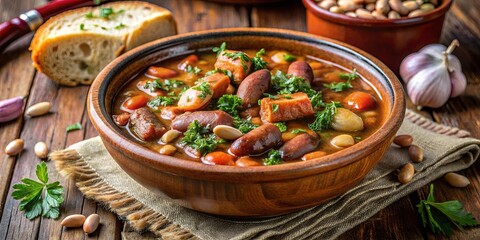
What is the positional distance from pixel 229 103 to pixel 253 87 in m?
0.13

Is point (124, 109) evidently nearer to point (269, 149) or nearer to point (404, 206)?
point (269, 149)

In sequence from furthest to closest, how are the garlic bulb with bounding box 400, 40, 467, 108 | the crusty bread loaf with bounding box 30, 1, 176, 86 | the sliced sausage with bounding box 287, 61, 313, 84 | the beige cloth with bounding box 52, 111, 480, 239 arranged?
→ the crusty bread loaf with bounding box 30, 1, 176, 86, the garlic bulb with bounding box 400, 40, 467, 108, the sliced sausage with bounding box 287, 61, 313, 84, the beige cloth with bounding box 52, 111, 480, 239

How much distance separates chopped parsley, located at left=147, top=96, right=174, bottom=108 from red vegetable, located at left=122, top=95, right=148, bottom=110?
Result: 0.09 ft

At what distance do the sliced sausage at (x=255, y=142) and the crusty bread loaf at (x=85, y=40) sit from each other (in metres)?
1.68

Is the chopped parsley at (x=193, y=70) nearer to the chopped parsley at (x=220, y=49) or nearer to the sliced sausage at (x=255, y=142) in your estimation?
Answer: the chopped parsley at (x=220, y=49)

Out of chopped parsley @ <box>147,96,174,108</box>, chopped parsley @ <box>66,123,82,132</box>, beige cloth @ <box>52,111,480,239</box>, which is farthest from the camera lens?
chopped parsley @ <box>66,123,82,132</box>

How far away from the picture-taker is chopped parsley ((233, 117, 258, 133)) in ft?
9.07

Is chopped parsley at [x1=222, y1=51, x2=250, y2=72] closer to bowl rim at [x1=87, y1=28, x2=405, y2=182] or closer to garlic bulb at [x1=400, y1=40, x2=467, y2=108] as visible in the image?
bowl rim at [x1=87, y1=28, x2=405, y2=182]

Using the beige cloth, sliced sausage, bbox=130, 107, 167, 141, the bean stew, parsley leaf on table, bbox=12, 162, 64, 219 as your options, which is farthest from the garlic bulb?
parsley leaf on table, bbox=12, 162, 64, 219

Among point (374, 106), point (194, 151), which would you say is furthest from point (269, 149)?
point (374, 106)

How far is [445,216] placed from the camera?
287cm

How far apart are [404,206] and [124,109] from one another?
50.8 inches

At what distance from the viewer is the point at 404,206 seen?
9.84 feet

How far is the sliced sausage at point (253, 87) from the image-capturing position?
9.64 ft
